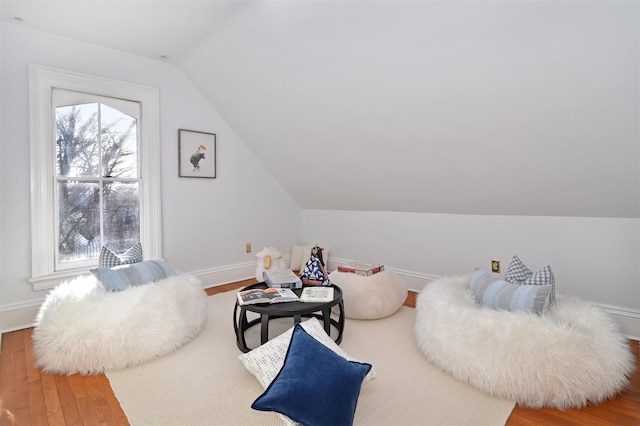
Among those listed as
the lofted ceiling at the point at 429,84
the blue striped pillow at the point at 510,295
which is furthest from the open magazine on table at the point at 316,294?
the lofted ceiling at the point at 429,84

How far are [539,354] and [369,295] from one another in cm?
130

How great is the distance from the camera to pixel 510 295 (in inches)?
81.4

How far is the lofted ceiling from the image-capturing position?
1.82 meters

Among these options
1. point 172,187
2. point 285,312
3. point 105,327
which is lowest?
point 105,327

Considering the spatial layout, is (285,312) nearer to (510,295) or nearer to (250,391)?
(250,391)

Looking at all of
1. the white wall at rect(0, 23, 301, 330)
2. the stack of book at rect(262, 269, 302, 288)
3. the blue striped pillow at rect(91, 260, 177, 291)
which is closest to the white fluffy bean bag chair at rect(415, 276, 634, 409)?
the stack of book at rect(262, 269, 302, 288)

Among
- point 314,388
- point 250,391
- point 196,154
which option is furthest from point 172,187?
point 314,388

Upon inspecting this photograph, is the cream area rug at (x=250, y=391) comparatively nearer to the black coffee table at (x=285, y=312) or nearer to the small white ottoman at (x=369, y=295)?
the black coffee table at (x=285, y=312)

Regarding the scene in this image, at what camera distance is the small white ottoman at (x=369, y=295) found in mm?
2793

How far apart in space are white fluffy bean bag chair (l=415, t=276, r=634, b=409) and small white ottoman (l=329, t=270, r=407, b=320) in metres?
0.78

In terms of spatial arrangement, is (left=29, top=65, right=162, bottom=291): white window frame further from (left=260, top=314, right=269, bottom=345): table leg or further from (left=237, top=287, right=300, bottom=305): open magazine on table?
(left=260, top=314, right=269, bottom=345): table leg

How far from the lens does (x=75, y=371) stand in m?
2.00

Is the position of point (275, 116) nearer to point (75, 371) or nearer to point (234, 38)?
point (234, 38)

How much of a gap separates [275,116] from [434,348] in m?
2.55
